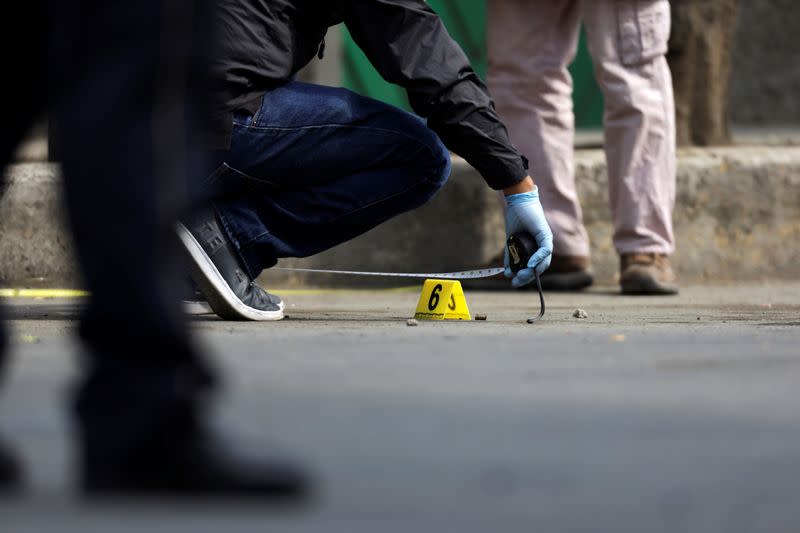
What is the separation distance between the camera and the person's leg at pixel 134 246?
1.47 m

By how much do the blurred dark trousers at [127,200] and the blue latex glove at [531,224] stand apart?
7.02 ft

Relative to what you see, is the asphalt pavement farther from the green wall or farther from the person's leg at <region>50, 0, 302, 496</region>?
the green wall

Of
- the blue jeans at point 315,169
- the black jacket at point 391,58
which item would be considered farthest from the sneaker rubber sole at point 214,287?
the black jacket at point 391,58

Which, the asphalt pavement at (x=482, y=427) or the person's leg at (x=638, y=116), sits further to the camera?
the person's leg at (x=638, y=116)

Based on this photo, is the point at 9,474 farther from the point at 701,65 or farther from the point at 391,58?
the point at 701,65

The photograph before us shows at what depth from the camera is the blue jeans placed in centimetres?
354

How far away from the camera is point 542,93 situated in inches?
193

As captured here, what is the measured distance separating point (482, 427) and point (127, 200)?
0.61 metres

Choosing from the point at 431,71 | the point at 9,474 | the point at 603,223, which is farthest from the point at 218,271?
the point at 603,223

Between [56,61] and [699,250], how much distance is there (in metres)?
4.07

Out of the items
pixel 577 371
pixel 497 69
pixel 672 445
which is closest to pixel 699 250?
pixel 497 69

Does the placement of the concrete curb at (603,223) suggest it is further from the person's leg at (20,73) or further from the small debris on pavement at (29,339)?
the person's leg at (20,73)

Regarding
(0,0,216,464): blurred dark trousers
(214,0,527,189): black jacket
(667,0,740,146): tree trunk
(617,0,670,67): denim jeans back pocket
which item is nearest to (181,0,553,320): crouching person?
(214,0,527,189): black jacket

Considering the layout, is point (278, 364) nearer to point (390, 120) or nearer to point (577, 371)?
point (577, 371)
